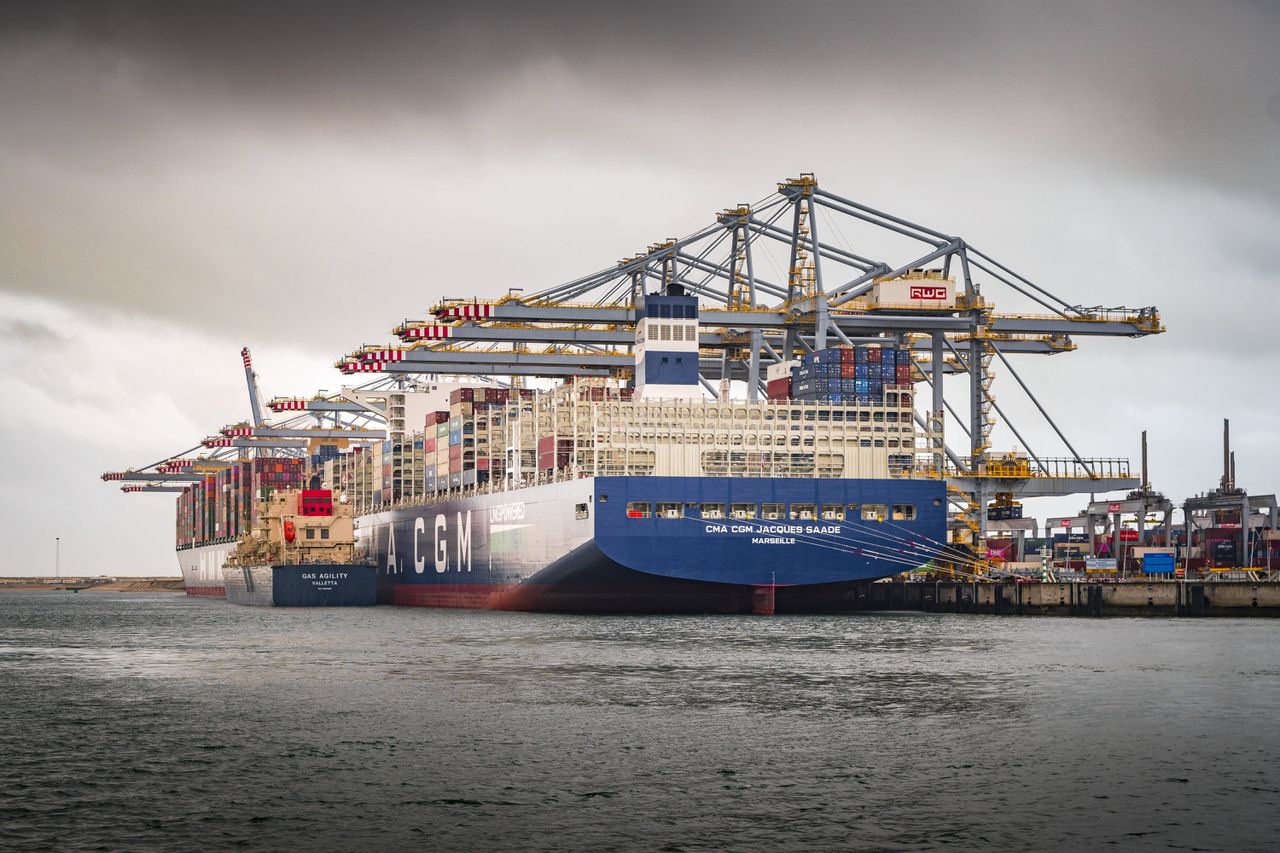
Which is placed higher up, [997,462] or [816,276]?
[816,276]

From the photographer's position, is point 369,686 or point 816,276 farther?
point 816,276

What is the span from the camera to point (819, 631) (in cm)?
5844

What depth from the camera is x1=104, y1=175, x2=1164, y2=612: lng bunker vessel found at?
66812 millimetres

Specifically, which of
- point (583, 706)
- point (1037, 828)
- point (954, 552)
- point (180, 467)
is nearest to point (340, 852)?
point (1037, 828)

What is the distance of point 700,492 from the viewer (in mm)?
66688

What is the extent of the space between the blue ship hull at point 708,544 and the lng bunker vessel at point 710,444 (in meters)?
0.11

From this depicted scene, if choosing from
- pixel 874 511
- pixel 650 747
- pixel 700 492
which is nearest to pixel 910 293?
pixel 874 511

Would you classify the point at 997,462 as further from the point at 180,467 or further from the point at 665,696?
the point at 180,467

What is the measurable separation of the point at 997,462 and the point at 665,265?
2157 centimetres

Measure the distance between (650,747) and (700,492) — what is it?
39824 millimetres

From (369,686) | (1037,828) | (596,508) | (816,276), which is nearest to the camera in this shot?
(1037,828)

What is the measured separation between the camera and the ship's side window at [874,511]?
6831 cm

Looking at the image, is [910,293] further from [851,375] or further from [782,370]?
[851,375]

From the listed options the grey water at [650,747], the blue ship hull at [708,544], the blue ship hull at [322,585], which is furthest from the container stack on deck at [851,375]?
the blue ship hull at [322,585]
